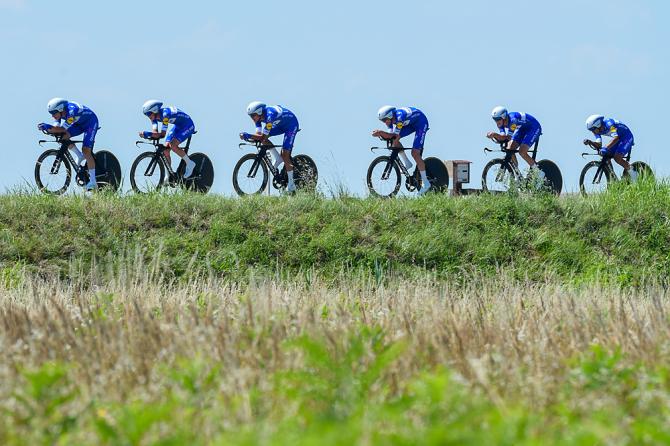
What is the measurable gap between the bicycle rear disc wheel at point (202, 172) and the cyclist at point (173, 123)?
270 mm

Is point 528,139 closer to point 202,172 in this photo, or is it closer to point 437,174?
point 437,174

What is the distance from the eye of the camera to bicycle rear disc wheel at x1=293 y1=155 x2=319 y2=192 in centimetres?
2123

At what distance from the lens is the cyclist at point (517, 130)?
22781 millimetres

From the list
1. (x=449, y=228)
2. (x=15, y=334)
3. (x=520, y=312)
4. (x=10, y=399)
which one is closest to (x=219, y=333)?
(x=10, y=399)

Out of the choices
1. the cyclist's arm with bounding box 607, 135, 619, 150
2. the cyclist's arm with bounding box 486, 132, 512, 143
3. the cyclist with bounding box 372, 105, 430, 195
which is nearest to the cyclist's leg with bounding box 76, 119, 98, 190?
→ the cyclist with bounding box 372, 105, 430, 195

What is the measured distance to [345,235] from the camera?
1706 cm

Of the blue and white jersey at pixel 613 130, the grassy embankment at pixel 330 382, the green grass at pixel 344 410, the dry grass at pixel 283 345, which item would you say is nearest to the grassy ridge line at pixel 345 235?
the blue and white jersey at pixel 613 130

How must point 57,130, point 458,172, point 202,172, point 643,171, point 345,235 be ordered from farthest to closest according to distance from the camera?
1. point 643,171
2. point 458,172
3. point 202,172
4. point 57,130
5. point 345,235

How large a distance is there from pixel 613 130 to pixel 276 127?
316 inches

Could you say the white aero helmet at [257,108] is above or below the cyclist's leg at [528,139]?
above

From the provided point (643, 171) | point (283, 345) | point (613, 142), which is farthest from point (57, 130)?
point (283, 345)

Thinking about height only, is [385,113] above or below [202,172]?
above

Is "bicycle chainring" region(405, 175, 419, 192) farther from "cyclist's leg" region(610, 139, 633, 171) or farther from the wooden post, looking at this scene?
"cyclist's leg" region(610, 139, 633, 171)

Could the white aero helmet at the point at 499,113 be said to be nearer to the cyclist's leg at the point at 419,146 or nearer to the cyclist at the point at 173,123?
the cyclist's leg at the point at 419,146
